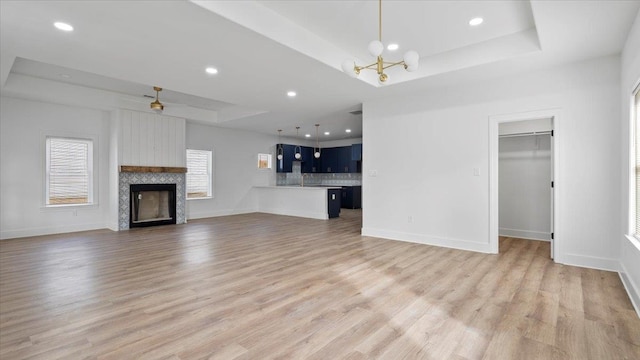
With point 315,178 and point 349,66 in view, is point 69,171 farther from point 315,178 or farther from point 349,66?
point 315,178

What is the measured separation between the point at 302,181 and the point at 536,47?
916 cm

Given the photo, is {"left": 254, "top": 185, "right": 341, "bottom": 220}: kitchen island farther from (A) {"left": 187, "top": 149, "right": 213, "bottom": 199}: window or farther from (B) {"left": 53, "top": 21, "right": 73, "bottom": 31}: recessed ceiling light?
(B) {"left": 53, "top": 21, "right": 73, "bottom": 31}: recessed ceiling light

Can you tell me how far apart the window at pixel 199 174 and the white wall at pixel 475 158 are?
507 cm

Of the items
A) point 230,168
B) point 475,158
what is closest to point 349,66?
point 475,158

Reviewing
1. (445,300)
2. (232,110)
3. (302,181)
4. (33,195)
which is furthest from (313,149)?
(445,300)

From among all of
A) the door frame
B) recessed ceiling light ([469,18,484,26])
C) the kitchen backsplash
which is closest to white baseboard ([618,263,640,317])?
the door frame

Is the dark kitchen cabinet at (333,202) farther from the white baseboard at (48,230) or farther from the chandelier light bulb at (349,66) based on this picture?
the chandelier light bulb at (349,66)

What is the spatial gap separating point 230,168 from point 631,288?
345 inches

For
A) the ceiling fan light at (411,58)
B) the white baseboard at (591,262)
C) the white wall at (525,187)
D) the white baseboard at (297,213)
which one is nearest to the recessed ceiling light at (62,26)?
the ceiling fan light at (411,58)

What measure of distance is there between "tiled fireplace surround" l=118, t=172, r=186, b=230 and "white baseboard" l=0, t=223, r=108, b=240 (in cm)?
65

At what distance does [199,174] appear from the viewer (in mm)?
8703

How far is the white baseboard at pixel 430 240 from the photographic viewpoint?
4602 mm

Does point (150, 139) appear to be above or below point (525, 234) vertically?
above

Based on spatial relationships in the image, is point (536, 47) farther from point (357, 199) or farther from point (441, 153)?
point (357, 199)
